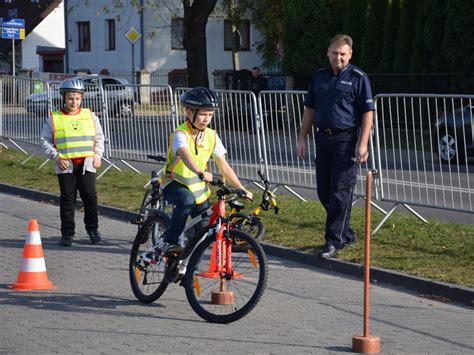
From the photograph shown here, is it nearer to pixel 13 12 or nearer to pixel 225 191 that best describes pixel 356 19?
pixel 225 191

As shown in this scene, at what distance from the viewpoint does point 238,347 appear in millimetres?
7160

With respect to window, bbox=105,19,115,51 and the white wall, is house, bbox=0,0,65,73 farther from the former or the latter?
window, bbox=105,19,115,51

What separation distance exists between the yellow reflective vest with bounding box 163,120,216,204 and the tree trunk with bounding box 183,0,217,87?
20.5 meters

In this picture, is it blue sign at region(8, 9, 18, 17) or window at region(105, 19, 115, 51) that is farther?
blue sign at region(8, 9, 18, 17)

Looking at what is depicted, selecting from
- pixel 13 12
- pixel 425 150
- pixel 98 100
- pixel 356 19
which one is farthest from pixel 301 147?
pixel 13 12

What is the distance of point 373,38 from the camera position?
30500 mm

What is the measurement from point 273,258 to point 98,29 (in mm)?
49912

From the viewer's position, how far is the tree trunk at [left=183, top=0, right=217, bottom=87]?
1145 inches

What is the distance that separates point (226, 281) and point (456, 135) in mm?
4218

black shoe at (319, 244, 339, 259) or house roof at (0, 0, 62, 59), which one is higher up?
house roof at (0, 0, 62, 59)

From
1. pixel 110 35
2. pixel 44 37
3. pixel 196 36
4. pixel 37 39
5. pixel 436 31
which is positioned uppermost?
pixel 44 37

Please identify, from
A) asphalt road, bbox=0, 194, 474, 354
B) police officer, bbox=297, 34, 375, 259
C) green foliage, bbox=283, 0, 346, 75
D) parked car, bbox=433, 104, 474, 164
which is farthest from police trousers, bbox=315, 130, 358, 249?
green foliage, bbox=283, 0, 346, 75

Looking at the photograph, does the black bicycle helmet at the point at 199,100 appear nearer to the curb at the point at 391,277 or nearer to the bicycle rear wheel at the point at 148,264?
the bicycle rear wheel at the point at 148,264

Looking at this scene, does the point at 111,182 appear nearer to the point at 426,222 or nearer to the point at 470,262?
the point at 426,222
